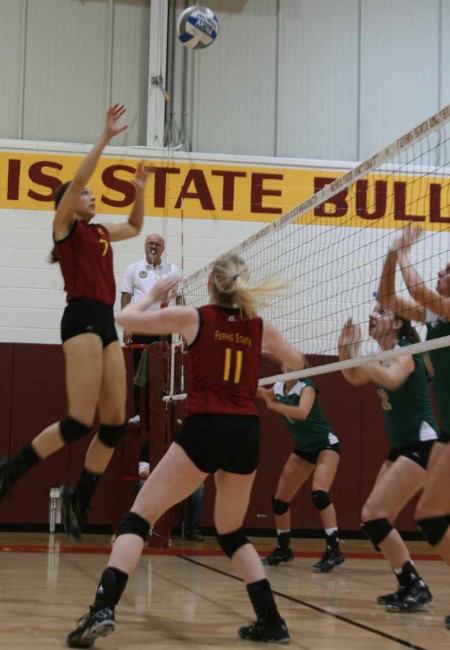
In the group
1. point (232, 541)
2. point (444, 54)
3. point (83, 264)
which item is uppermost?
point (444, 54)

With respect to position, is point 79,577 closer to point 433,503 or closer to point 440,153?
point 433,503

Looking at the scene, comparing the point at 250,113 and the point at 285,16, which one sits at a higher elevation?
the point at 285,16

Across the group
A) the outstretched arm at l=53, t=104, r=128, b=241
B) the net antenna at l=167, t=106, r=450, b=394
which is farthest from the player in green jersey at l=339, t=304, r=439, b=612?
the net antenna at l=167, t=106, r=450, b=394

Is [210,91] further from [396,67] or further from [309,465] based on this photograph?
[309,465]

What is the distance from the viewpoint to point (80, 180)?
618cm

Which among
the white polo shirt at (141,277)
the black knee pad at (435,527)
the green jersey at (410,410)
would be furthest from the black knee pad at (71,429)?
the white polo shirt at (141,277)

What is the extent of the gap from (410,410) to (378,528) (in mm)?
873

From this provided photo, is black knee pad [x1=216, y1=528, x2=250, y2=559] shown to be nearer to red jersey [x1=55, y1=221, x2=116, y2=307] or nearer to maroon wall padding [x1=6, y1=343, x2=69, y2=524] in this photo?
red jersey [x1=55, y1=221, x2=116, y2=307]

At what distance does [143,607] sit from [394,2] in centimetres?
1131

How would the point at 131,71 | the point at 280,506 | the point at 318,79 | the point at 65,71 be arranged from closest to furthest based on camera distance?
the point at 280,506 → the point at 65,71 → the point at 131,71 → the point at 318,79

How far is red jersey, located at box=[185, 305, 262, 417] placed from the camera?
5133mm

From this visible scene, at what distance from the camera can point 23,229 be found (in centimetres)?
1316

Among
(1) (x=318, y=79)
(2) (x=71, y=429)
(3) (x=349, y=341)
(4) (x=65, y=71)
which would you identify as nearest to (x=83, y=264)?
(2) (x=71, y=429)

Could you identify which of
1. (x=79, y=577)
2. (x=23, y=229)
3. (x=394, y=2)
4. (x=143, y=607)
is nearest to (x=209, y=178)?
(x=23, y=229)
